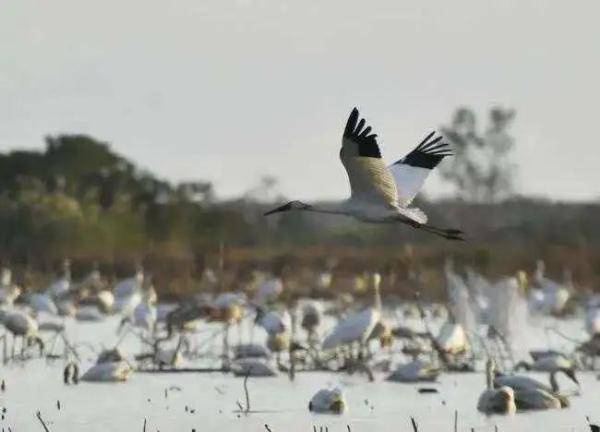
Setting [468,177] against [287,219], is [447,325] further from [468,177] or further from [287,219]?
[468,177]

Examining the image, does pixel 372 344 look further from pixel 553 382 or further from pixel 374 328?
pixel 553 382

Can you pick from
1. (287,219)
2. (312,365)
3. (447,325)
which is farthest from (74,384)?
(287,219)

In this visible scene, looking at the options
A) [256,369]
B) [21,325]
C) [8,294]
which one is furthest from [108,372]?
[8,294]

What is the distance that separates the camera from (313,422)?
1088cm

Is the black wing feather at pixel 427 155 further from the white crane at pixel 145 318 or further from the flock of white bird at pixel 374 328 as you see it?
the white crane at pixel 145 318

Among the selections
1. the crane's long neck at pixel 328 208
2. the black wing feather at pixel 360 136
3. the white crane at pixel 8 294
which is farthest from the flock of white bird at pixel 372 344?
the black wing feather at pixel 360 136

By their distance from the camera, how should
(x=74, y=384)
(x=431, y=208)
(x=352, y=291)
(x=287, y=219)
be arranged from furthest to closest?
(x=431, y=208), (x=287, y=219), (x=352, y=291), (x=74, y=384)

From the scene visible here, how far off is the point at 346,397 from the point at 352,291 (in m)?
14.2

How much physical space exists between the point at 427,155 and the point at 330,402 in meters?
1.75

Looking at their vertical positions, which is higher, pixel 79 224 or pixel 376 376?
pixel 79 224

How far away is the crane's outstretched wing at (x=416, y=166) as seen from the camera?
11.5 metres

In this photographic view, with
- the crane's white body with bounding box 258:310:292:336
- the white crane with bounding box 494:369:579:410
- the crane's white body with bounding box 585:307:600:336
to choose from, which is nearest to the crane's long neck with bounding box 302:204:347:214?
the white crane with bounding box 494:369:579:410

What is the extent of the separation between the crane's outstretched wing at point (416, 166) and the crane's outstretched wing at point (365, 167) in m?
0.51

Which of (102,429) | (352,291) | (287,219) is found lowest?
(102,429)
